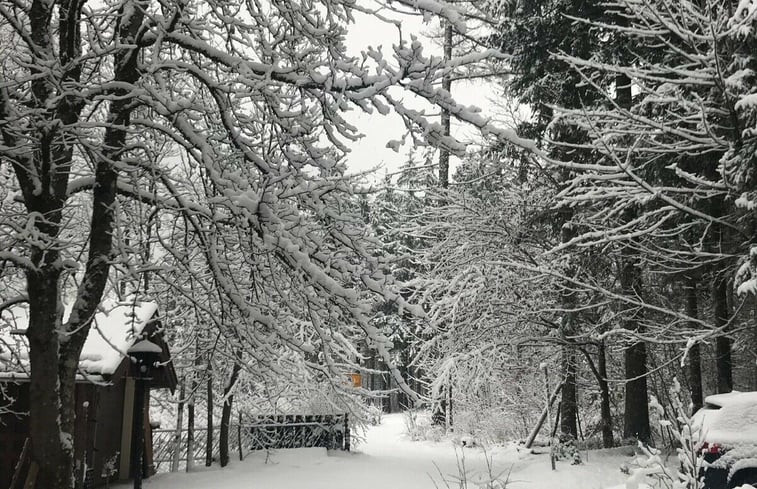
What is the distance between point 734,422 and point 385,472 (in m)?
9.03

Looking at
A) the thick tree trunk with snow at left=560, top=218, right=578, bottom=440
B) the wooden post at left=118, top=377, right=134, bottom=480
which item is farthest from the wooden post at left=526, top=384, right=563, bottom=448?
the wooden post at left=118, top=377, right=134, bottom=480

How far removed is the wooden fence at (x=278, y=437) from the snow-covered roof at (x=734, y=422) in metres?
12.9

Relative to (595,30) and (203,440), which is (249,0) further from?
(203,440)

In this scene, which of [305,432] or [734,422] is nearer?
[734,422]

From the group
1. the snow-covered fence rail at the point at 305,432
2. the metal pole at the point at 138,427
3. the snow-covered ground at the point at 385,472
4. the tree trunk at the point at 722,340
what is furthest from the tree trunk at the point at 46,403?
the snow-covered fence rail at the point at 305,432

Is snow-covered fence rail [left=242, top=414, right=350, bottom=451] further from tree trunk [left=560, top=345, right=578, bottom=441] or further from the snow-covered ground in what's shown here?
tree trunk [left=560, top=345, right=578, bottom=441]

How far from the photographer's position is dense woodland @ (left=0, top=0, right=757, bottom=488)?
4.46 metres

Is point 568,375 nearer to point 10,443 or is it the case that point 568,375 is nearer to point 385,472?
point 385,472

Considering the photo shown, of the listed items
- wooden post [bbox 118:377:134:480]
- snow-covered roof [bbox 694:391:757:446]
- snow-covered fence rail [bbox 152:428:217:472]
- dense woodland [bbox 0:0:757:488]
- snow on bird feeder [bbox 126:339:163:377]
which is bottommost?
snow-covered fence rail [bbox 152:428:217:472]

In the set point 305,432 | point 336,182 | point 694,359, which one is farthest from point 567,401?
point 336,182

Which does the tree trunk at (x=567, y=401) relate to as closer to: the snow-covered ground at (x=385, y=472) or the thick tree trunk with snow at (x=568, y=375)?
the thick tree trunk with snow at (x=568, y=375)

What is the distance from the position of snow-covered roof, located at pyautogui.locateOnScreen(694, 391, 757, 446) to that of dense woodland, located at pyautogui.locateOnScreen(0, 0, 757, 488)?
1072mm

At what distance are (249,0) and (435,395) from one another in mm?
11310

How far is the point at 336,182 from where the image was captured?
15.7ft
